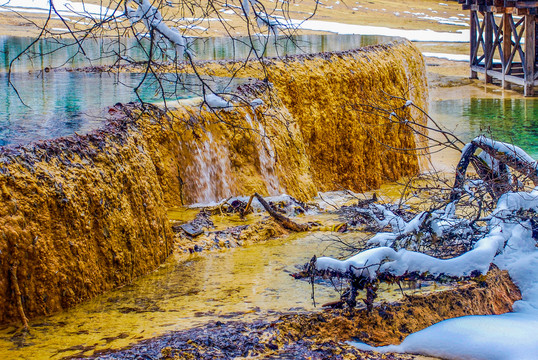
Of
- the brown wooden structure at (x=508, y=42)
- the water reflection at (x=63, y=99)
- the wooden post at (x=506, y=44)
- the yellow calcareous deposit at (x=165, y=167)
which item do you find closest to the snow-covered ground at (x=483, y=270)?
the yellow calcareous deposit at (x=165, y=167)

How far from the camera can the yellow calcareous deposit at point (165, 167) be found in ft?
17.0

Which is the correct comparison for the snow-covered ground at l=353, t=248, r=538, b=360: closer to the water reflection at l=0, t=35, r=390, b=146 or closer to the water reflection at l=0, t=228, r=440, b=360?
the water reflection at l=0, t=228, r=440, b=360

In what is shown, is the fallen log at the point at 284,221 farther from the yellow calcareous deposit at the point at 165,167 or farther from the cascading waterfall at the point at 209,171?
the cascading waterfall at the point at 209,171

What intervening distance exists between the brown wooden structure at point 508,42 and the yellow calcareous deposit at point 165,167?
29.1ft

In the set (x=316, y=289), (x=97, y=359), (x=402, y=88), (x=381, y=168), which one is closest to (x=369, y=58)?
(x=402, y=88)

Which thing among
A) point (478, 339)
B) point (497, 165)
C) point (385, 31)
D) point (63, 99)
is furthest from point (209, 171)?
point (385, 31)

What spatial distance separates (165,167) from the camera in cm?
776

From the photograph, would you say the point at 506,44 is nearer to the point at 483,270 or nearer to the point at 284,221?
the point at 284,221

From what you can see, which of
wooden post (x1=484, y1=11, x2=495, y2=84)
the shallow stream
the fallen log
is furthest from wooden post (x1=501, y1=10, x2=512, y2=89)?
the shallow stream

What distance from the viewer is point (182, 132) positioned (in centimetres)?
812

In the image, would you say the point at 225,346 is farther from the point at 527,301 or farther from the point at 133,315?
the point at 527,301

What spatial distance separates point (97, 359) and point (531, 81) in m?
20.1

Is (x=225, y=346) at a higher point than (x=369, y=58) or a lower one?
lower

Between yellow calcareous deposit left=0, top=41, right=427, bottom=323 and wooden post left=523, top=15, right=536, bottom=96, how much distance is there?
29.0 feet
